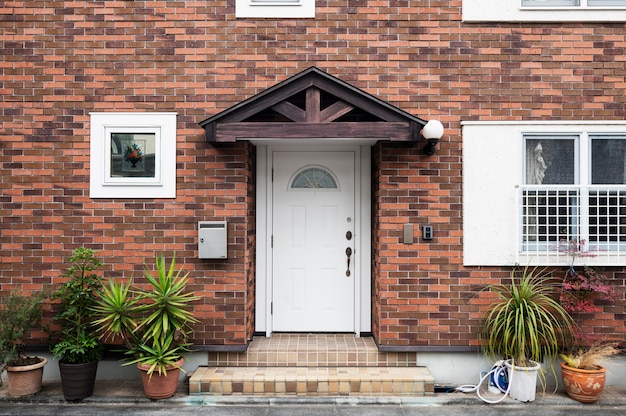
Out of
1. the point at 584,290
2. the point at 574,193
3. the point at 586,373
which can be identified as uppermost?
the point at 574,193

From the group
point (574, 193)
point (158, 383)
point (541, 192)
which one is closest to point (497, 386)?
point (541, 192)

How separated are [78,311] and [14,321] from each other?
1.93ft

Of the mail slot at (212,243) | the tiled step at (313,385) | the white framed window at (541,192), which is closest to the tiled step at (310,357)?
the tiled step at (313,385)

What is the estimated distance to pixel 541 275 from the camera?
5277mm

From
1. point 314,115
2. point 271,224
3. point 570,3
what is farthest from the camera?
point 271,224

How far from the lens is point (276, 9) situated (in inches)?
208

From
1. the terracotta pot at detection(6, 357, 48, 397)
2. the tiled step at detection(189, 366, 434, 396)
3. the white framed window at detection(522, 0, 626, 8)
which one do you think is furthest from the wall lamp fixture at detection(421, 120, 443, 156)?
the terracotta pot at detection(6, 357, 48, 397)

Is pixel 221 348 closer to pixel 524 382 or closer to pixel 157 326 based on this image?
pixel 157 326

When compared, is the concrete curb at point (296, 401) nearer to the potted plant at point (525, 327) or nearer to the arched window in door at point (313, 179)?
the potted plant at point (525, 327)

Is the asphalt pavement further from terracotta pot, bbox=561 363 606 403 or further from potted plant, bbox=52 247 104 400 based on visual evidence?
potted plant, bbox=52 247 104 400

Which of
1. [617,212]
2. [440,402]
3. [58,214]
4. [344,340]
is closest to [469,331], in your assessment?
[440,402]

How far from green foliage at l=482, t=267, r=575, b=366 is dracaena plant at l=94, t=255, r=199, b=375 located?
3.31m

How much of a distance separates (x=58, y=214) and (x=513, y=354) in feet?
17.5

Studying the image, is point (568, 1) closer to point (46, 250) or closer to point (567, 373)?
point (567, 373)
